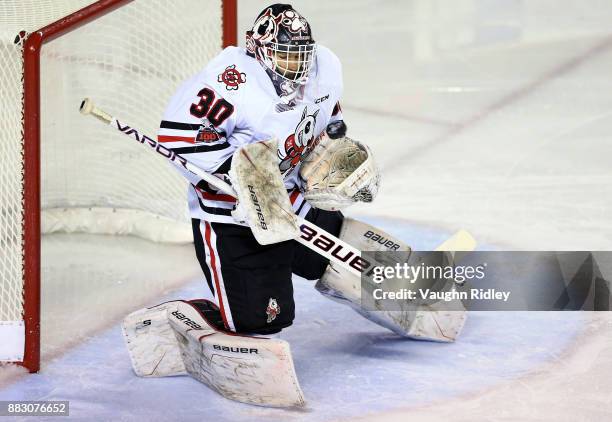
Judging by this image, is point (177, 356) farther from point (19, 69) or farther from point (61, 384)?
point (19, 69)

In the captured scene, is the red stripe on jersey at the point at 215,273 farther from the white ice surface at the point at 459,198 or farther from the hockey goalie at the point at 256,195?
the white ice surface at the point at 459,198

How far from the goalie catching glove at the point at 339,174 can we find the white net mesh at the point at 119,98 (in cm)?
90

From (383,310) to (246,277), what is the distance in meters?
0.45

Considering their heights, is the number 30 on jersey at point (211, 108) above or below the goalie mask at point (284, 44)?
below

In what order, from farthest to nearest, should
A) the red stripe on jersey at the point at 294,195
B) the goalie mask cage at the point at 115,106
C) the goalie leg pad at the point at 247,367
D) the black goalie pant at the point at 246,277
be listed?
the goalie mask cage at the point at 115,106 < the red stripe on jersey at the point at 294,195 < the black goalie pant at the point at 246,277 < the goalie leg pad at the point at 247,367

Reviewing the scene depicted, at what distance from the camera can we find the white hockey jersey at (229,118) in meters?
2.89

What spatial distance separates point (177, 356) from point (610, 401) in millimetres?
1045

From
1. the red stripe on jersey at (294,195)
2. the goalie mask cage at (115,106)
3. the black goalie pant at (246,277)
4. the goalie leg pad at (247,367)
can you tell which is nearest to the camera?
the goalie leg pad at (247,367)

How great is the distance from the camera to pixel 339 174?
3.05 metres

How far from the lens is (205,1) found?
386cm

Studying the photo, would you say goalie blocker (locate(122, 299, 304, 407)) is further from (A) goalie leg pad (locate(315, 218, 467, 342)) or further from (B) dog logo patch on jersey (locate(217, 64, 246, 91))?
(B) dog logo patch on jersey (locate(217, 64, 246, 91))

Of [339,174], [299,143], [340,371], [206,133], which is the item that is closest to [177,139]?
[206,133]

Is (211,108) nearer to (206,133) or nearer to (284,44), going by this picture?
(206,133)

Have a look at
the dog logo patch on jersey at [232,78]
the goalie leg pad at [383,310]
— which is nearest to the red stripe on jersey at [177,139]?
the dog logo patch on jersey at [232,78]
